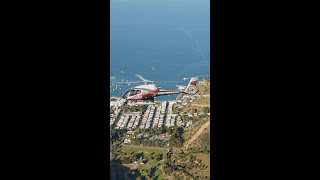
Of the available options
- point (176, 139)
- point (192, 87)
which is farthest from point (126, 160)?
point (192, 87)

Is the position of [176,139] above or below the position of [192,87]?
below

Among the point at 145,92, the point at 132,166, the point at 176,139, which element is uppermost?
the point at 145,92

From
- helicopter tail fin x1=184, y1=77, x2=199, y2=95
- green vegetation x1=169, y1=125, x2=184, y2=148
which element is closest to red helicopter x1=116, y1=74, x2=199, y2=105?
helicopter tail fin x1=184, y1=77, x2=199, y2=95

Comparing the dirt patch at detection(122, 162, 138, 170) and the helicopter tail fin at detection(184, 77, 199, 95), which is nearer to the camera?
the dirt patch at detection(122, 162, 138, 170)

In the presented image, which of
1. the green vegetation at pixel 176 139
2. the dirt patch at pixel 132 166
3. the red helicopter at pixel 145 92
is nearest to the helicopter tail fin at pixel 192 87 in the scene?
the red helicopter at pixel 145 92

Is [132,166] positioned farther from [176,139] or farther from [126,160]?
[176,139]

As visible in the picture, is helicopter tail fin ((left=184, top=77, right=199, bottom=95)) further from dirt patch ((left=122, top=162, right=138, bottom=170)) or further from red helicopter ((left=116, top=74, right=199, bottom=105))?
dirt patch ((left=122, top=162, right=138, bottom=170))

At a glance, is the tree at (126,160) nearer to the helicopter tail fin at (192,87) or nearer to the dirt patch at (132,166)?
the dirt patch at (132,166)

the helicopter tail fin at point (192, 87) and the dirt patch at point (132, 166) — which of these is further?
the helicopter tail fin at point (192, 87)
